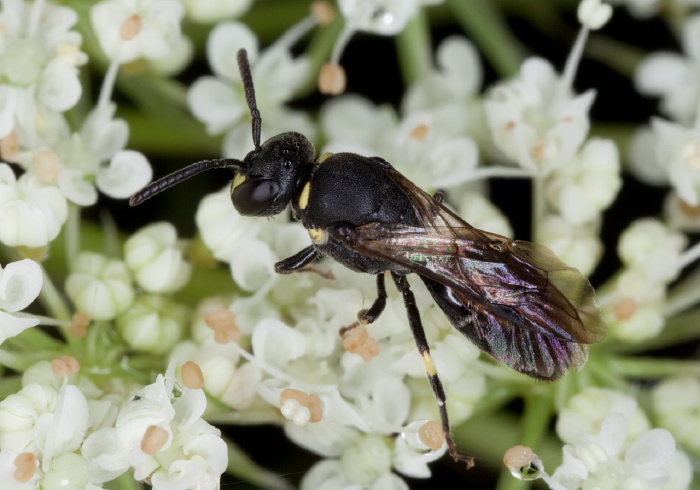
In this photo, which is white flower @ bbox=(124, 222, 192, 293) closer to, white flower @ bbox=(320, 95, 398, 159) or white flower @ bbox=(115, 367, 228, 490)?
white flower @ bbox=(115, 367, 228, 490)

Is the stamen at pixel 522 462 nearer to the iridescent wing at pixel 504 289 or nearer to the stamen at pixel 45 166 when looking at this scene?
the iridescent wing at pixel 504 289

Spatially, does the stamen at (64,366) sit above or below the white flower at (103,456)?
above

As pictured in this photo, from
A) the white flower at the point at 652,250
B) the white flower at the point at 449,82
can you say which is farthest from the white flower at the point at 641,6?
the white flower at the point at 652,250

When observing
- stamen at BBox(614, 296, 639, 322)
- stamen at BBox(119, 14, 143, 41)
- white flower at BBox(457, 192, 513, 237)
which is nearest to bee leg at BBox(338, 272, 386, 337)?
white flower at BBox(457, 192, 513, 237)

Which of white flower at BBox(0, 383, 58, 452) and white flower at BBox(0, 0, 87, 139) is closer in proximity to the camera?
white flower at BBox(0, 383, 58, 452)

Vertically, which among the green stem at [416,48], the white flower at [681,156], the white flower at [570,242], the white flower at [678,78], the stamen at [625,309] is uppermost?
the white flower at [678,78]

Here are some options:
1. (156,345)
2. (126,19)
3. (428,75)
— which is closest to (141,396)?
(156,345)
